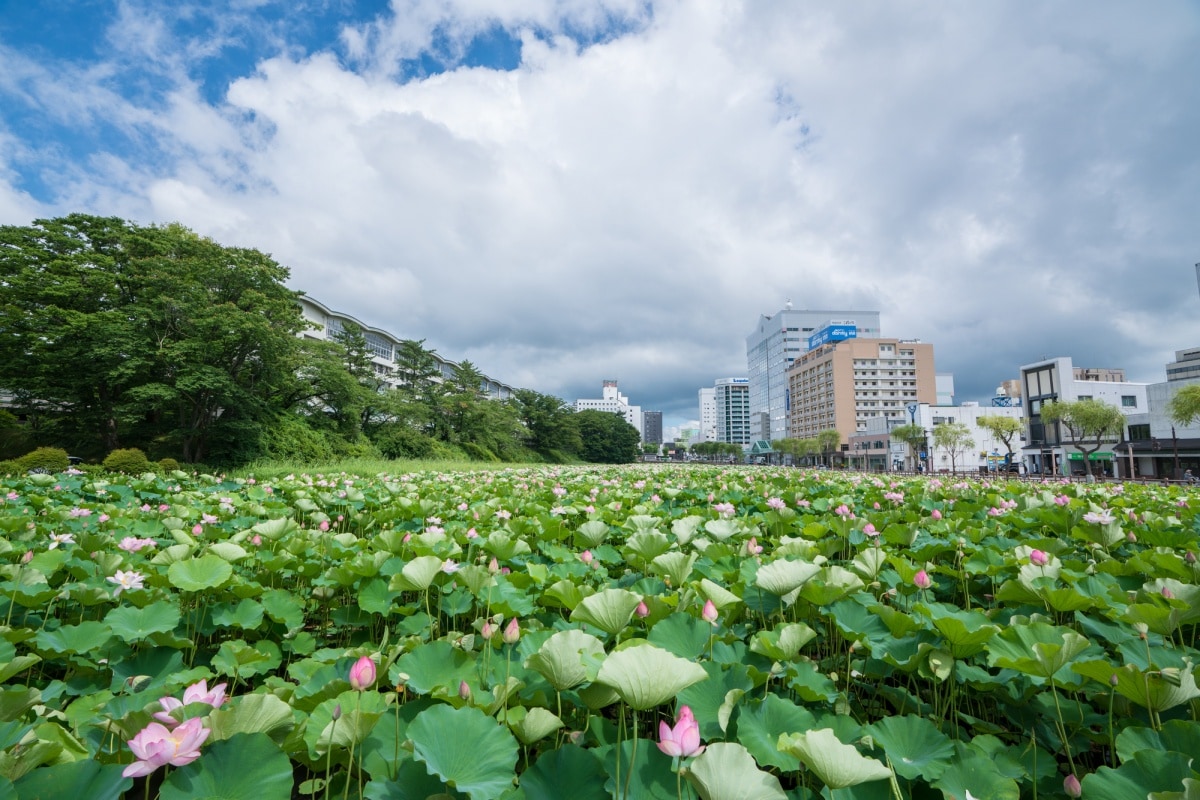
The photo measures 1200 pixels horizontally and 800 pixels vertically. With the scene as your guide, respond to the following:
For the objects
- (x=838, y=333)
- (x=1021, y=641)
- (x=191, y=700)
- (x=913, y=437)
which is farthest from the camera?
(x=838, y=333)

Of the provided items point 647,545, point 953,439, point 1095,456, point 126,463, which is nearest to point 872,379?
point 953,439

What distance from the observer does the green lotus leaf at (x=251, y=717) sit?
0.89 meters

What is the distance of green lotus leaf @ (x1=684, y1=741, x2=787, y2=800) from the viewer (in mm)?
762

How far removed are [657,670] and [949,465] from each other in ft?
222

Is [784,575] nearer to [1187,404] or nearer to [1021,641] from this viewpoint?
[1021,641]

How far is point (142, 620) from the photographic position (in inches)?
65.6

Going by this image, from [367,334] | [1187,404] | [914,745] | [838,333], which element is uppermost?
[838,333]

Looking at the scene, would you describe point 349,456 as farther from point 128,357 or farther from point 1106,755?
point 1106,755

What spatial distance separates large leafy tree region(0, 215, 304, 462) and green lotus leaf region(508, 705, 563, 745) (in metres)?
19.7

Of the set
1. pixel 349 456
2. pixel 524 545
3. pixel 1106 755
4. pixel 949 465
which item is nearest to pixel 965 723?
pixel 1106 755

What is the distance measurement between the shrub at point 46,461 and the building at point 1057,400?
57.1 m

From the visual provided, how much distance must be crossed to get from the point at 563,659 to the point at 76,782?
759mm

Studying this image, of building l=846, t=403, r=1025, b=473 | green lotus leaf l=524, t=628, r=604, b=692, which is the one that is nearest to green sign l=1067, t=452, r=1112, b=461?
building l=846, t=403, r=1025, b=473

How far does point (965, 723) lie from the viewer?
1412mm
